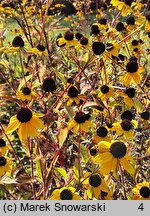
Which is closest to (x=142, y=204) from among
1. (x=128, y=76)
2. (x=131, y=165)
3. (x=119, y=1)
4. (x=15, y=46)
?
(x=131, y=165)

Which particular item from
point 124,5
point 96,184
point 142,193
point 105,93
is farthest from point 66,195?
point 124,5

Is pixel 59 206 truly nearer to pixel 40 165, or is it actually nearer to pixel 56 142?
pixel 40 165

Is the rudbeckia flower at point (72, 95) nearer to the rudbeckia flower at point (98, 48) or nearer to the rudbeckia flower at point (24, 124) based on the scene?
the rudbeckia flower at point (98, 48)

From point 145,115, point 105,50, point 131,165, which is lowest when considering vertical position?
point 131,165

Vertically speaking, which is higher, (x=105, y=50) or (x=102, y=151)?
(x=105, y=50)

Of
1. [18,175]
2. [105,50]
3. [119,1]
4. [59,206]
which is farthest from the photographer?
[119,1]

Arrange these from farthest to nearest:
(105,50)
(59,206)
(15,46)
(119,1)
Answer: (119,1) → (15,46) → (105,50) → (59,206)

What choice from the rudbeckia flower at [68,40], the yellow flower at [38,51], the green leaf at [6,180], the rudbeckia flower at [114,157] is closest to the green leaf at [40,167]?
the green leaf at [6,180]

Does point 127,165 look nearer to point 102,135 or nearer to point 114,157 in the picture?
point 114,157

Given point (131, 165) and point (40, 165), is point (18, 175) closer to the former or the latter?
point (40, 165)

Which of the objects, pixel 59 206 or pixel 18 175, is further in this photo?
pixel 18 175
